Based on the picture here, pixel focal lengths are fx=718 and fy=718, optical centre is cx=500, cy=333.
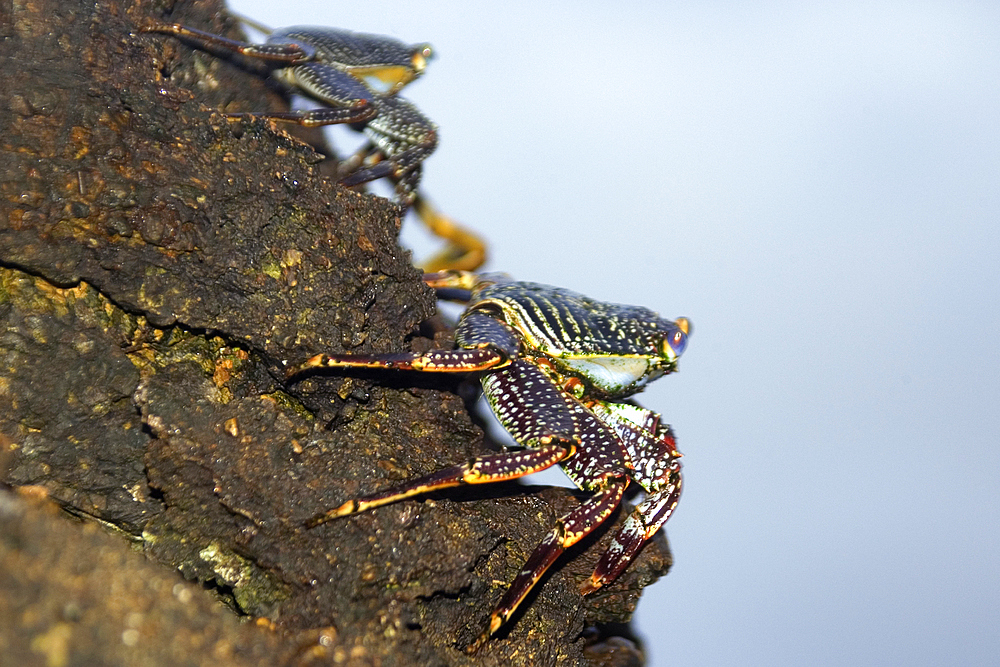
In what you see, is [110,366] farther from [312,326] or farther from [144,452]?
[312,326]

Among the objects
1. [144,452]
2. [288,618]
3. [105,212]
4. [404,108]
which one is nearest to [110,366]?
[144,452]

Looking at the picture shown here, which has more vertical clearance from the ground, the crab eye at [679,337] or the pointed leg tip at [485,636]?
the crab eye at [679,337]

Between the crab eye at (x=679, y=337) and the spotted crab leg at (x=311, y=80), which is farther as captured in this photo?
the spotted crab leg at (x=311, y=80)

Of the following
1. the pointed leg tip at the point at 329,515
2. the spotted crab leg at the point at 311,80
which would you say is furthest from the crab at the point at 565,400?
the spotted crab leg at the point at 311,80

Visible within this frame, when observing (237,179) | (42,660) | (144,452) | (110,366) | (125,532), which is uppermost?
(237,179)

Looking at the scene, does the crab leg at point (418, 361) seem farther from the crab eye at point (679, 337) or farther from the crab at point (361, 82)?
the crab at point (361, 82)

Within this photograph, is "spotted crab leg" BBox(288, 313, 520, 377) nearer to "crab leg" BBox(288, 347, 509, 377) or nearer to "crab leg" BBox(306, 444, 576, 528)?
"crab leg" BBox(288, 347, 509, 377)

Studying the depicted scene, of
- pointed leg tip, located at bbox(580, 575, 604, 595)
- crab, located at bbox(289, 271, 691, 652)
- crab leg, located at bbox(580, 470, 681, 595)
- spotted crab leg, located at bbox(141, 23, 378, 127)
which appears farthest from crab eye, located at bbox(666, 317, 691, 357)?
spotted crab leg, located at bbox(141, 23, 378, 127)

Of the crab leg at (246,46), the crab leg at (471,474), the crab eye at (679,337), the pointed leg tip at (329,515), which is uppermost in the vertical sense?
the crab eye at (679,337)
